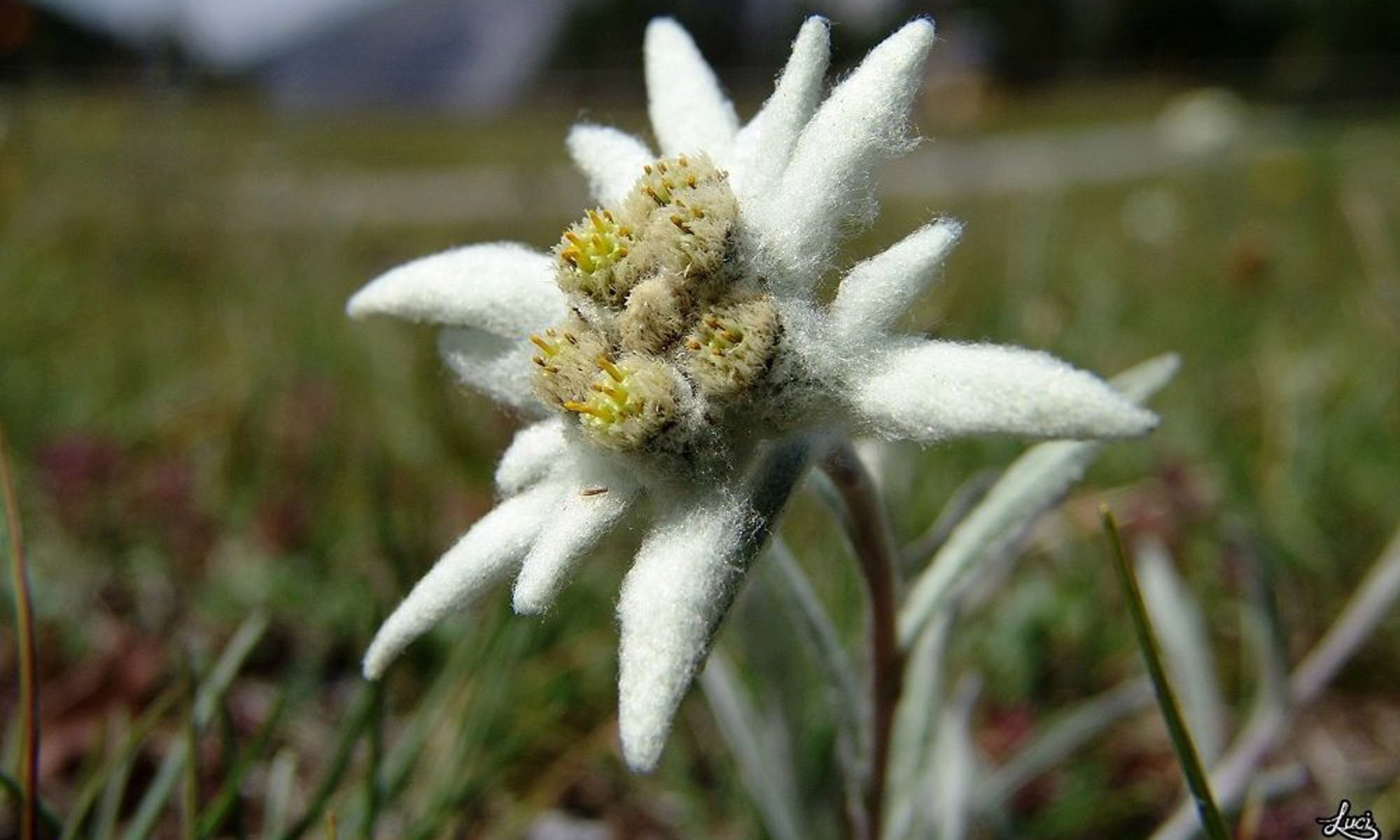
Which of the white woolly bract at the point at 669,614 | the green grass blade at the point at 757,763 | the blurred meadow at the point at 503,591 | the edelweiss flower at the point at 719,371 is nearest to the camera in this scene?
the white woolly bract at the point at 669,614

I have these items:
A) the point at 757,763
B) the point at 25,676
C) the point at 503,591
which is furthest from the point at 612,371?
the point at 25,676

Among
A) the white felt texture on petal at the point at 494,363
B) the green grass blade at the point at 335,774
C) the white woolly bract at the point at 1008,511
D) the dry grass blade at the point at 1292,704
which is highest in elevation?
the white felt texture on petal at the point at 494,363

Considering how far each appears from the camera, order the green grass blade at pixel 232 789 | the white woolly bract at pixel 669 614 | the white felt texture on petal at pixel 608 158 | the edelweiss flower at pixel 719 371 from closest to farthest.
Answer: the white woolly bract at pixel 669 614
the edelweiss flower at pixel 719 371
the green grass blade at pixel 232 789
the white felt texture on petal at pixel 608 158

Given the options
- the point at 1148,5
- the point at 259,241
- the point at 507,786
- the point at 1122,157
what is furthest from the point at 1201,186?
the point at 1148,5

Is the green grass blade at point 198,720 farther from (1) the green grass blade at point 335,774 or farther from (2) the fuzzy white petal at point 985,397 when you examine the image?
(2) the fuzzy white petal at point 985,397

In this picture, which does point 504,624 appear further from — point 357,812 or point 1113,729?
point 1113,729

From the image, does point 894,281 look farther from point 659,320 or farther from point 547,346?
point 547,346

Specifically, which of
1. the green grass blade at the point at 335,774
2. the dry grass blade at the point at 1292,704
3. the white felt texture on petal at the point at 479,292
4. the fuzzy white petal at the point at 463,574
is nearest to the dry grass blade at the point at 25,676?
the green grass blade at the point at 335,774

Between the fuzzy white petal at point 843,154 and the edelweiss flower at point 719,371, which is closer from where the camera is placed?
the edelweiss flower at point 719,371
